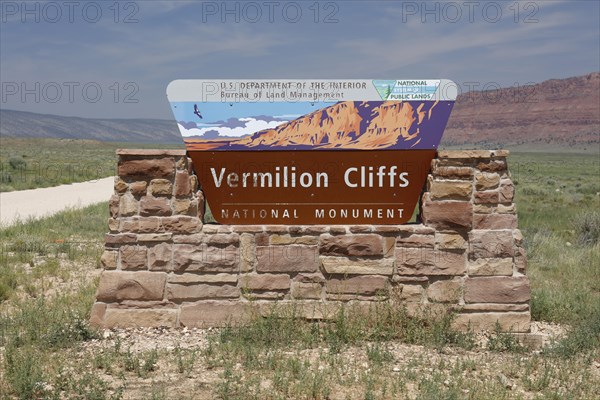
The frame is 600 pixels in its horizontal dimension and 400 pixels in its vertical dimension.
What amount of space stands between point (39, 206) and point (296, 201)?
607 inches

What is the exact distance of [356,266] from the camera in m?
6.71

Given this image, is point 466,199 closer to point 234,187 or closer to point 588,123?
point 234,187

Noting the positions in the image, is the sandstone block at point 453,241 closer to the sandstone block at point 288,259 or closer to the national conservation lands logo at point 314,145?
the national conservation lands logo at point 314,145

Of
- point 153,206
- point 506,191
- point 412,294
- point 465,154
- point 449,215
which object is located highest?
point 465,154

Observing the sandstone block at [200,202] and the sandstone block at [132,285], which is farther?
the sandstone block at [200,202]

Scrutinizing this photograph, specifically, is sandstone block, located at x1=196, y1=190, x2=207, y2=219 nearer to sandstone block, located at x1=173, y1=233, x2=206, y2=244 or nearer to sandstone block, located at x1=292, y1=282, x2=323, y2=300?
sandstone block, located at x1=173, y1=233, x2=206, y2=244

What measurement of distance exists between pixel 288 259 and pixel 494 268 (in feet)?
6.66

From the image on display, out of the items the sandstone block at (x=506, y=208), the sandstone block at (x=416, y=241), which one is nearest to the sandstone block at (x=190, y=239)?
the sandstone block at (x=416, y=241)

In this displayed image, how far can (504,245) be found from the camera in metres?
6.66

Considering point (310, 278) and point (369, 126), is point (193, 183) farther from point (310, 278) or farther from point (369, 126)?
point (369, 126)

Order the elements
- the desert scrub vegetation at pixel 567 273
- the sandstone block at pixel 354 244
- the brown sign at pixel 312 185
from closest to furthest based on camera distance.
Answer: the sandstone block at pixel 354 244 < the desert scrub vegetation at pixel 567 273 < the brown sign at pixel 312 185

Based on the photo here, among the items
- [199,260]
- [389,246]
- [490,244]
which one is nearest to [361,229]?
[389,246]

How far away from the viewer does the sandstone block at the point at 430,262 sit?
21.9 ft

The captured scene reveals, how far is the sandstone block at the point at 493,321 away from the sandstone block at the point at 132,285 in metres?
2.95
